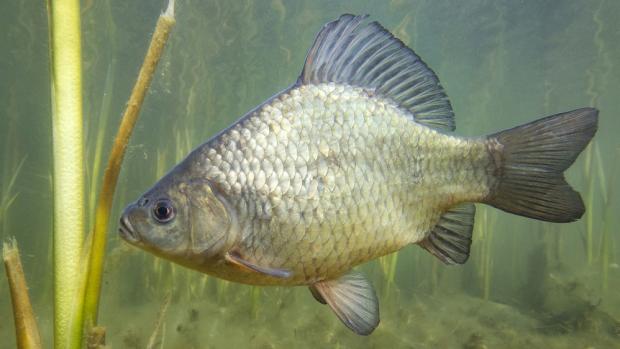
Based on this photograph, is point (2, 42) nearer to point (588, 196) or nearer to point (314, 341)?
point (314, 341)

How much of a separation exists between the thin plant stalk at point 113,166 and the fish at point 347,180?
0.31 m

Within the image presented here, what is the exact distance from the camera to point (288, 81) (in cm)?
2552

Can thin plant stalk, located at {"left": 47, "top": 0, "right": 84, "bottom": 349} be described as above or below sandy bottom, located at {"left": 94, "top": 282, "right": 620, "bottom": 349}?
above

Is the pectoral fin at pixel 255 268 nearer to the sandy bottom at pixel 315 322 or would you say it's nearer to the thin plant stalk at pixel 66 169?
the thin plant stalk at pixel 66 169

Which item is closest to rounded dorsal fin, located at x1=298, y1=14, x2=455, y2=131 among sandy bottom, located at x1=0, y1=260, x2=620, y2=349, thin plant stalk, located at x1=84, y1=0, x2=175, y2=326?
thin plant stalk, located at x1=84, y1=0, x2=175, y2=326

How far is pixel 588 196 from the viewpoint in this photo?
10.7 metres

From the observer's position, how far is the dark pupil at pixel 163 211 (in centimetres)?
154

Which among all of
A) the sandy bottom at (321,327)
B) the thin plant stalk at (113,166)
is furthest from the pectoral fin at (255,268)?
the sandy bottom at (321,327)

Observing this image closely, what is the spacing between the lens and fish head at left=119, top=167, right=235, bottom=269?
152 cm

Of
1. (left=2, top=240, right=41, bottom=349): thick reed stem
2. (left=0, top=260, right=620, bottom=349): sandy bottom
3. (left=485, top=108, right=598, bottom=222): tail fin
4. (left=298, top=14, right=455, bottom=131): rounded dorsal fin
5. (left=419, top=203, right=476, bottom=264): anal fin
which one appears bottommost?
(left=0, top=260, right=620, bottom=349): sandy bottom

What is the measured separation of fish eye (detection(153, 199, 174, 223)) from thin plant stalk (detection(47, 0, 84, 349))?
518mm

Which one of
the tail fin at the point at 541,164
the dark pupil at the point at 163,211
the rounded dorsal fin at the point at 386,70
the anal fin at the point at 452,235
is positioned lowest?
the anal fin at the point at 452,235

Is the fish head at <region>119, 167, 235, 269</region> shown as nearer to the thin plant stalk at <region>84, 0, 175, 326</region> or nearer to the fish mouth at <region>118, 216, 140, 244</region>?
the fish mouth at <region>118, 216, 140, 244</region>

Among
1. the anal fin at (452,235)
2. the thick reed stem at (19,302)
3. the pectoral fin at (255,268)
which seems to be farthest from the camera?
the anal fin at (452,235)
